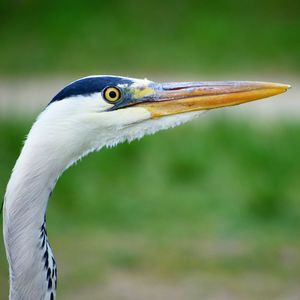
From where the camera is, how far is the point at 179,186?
31.0 ft

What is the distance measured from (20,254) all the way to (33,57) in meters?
11.3

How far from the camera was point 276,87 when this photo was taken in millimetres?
4266

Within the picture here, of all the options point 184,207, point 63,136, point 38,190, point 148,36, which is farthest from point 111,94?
point 148,36

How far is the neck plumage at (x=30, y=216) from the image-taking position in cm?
381

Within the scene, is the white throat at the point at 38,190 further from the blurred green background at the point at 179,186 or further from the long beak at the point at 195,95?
the blurred green background at the point at 179,186

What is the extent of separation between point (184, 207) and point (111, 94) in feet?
16.2

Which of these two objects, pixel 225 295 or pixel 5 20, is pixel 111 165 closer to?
pixel 225 295

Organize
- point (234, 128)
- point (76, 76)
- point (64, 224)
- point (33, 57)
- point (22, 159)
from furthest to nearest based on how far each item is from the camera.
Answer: point (33, 57) < point (76, 76) < point (234, 128) < point (64, 224) < point (22, 159)

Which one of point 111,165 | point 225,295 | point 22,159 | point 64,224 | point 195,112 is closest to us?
point 22,159

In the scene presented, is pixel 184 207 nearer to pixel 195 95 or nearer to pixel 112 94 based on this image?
pixel 195 95

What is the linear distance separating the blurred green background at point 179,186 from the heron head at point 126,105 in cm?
308

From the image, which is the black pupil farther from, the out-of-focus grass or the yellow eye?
the out-of-focus grass

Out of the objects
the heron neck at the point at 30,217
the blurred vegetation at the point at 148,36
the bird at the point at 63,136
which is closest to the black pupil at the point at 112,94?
the bird at the point at 63,136

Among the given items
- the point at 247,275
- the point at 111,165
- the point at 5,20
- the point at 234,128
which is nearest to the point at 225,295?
the point at 247,275
